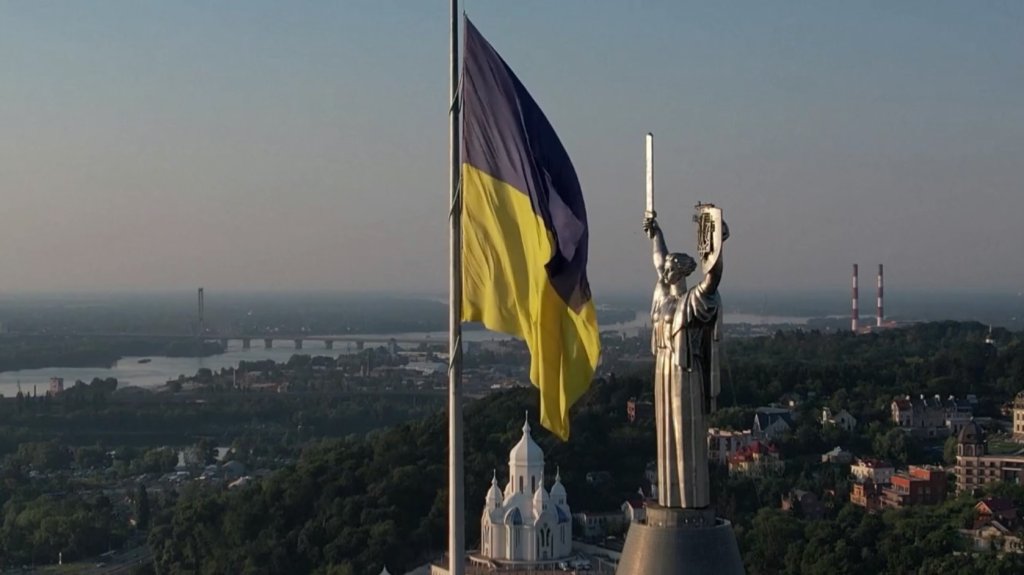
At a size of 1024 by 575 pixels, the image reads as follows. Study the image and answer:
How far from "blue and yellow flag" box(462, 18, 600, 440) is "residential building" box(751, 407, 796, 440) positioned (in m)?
51.6

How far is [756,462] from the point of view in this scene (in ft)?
186

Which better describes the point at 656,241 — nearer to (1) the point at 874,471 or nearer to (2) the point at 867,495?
(2) the point at 867,495

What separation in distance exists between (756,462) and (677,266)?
4535 centimetres

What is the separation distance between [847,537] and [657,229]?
30.5 metres

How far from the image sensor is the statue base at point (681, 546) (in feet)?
39.2

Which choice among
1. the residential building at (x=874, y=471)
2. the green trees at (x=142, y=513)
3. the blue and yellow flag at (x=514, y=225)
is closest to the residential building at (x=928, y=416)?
the residential building at (x=874, y=471)

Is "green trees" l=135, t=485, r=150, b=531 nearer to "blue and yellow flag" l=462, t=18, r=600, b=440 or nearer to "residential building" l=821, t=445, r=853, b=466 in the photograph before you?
"residential building" l=821, t=445, r=853, b=466

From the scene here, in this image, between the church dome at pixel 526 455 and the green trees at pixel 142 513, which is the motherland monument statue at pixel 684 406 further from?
the green trees at pixel 142 513

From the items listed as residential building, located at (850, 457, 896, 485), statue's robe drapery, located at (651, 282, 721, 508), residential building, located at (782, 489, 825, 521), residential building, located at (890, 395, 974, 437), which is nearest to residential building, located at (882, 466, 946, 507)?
residential building, located at (850, 457, 896, 485)

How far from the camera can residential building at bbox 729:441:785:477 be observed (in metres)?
56.1

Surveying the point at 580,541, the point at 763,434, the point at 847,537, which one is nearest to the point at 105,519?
the point at 580,541

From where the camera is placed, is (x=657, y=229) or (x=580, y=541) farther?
(x=580, y=541)

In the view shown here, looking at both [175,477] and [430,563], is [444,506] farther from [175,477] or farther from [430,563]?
[175,477]

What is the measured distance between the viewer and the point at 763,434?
203ft
